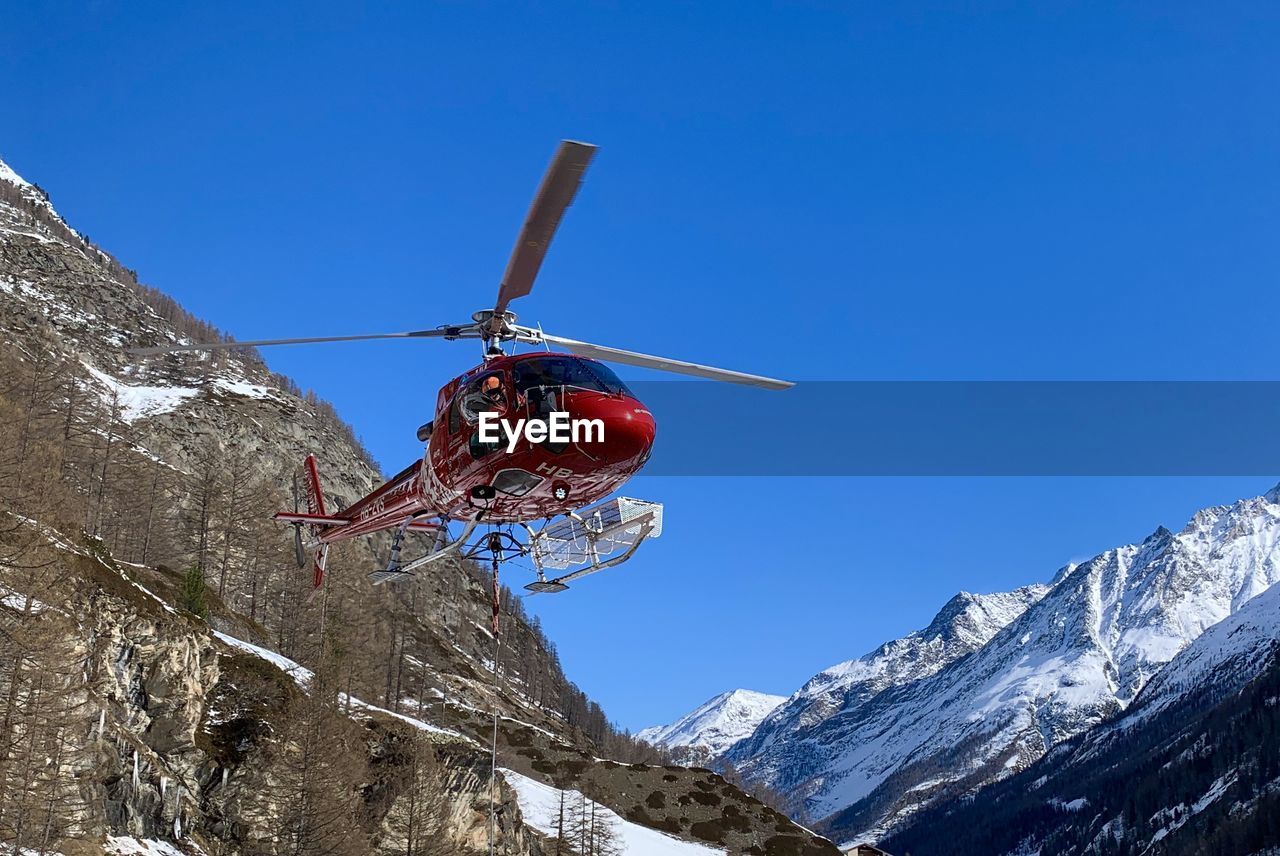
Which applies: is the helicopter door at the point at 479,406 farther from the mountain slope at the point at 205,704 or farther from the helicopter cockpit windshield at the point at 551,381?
the mountain slope at the point at 205,704

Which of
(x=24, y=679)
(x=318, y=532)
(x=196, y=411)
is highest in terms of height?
(x=196, y=411)

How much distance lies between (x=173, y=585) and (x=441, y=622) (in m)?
107

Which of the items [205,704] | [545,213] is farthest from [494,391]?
[205,704]

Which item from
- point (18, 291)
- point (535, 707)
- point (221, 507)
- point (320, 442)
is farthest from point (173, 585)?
point (18, 291)

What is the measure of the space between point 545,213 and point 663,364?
505 cm

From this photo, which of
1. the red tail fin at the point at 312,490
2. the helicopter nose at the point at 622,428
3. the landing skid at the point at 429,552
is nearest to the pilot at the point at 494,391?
the helicopter nose at the point at 622,428

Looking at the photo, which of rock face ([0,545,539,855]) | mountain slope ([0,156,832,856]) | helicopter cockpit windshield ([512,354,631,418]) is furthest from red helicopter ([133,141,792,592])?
rock face ([0,545,539,855])

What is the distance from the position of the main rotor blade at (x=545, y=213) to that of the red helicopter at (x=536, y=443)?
0.04 metres

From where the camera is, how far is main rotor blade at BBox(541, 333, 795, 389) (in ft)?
67.0

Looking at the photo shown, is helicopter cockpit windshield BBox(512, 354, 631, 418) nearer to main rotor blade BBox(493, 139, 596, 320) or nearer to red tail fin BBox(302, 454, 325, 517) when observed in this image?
main rotor blade BBox(493, 139, 596, 320)

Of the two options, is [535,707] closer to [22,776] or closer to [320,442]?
[320,442]

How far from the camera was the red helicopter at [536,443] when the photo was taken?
20109mm

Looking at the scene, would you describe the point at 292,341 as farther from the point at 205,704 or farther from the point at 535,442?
the point at 205,704

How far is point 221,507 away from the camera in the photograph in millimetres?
91688
